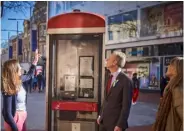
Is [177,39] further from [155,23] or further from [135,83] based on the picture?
[135,83]

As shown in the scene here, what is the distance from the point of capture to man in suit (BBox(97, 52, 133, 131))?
2121mm

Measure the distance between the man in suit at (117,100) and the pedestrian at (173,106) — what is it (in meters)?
0.26

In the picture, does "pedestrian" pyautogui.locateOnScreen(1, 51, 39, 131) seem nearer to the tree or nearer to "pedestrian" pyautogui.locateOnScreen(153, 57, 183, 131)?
the tree

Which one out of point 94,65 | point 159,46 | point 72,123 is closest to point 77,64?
point 94,65

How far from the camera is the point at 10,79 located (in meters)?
2.54

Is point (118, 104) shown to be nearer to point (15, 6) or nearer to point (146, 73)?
point (146, 73)

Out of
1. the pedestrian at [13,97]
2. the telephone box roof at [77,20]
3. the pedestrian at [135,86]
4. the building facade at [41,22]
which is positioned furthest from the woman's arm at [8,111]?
the pedestrian at [135,86]

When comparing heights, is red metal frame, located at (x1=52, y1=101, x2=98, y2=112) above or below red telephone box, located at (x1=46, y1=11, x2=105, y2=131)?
below

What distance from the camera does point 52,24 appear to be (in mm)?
2957

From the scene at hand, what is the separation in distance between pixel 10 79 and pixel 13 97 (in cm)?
16

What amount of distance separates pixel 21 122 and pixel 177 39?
177 cm

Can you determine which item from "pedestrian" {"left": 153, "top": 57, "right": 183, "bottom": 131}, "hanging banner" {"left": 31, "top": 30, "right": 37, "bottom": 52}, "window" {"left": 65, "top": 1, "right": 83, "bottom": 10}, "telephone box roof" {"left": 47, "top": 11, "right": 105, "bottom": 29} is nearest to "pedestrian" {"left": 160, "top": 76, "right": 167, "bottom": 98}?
"telephone box roof" {"left": 47, "top": 11, "right": 105, "bottom": 29}

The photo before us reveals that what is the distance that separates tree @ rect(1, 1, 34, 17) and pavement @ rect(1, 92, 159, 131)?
0.91 m

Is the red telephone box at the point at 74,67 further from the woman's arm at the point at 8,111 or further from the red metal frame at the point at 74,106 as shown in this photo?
the woman's arm at the point at 8,111
